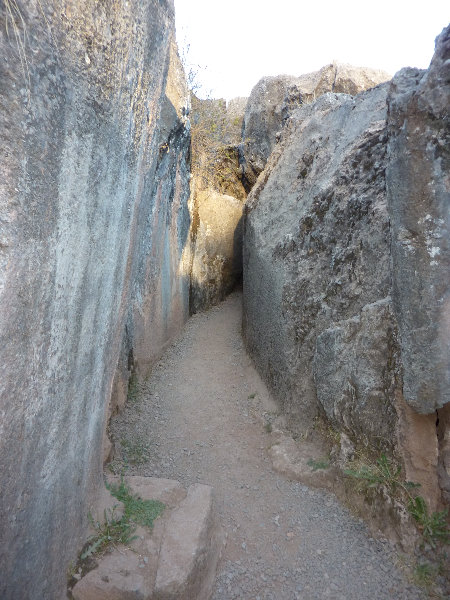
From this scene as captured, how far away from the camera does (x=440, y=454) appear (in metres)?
2.69

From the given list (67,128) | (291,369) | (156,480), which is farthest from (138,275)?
(67,128)

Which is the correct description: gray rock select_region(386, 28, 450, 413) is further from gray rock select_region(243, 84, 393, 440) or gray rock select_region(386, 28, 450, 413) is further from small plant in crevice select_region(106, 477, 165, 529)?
small plant in crevice select_region(106, 477, 165, 529)

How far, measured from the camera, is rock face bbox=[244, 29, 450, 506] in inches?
98.7

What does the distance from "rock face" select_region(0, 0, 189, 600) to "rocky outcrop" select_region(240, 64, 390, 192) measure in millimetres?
6091

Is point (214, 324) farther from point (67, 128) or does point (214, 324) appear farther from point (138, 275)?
point (67, 128)

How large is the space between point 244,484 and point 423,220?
8.13 feet

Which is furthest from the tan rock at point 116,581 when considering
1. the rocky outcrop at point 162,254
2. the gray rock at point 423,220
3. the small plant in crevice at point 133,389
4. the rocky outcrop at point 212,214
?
the rocky outcrop at point 212,214

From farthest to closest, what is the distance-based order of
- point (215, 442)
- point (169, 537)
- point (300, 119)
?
point (300, 119) → point (215, 442) → point (169, 537)

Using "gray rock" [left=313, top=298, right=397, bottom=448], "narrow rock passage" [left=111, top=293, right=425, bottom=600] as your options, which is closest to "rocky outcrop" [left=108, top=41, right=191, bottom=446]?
"narrow rock passage" [left=111, top=293, right=425, bottom=600]

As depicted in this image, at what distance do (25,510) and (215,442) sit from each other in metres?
2.62

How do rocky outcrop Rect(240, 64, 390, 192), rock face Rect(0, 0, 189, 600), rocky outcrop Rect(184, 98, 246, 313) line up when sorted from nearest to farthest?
rock face Rect(0, 0, 189, 600)
rocky outcrop Rect(184, 98, 246, 313)
rocky outcrop Rect(240, 64, 390, 192)

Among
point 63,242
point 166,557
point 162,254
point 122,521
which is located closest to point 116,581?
point 166,557

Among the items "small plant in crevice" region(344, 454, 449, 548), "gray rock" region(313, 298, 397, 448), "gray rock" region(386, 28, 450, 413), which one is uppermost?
"gray rock" region(386, 28, 450, 413)

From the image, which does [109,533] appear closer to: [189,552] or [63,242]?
[189,552]
